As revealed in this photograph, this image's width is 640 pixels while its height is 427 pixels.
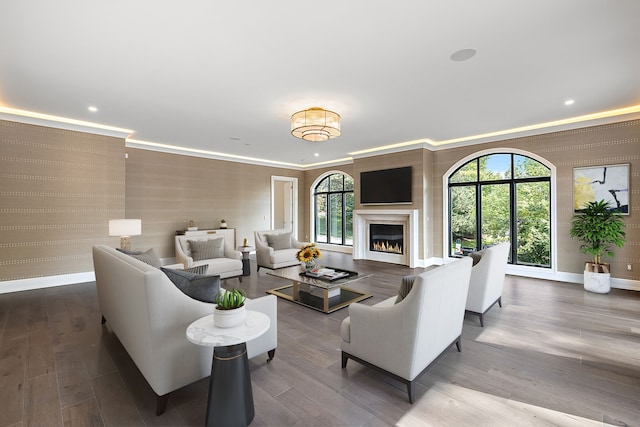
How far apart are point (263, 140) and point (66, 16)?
13.3 feet

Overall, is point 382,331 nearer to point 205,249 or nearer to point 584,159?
point 205,249

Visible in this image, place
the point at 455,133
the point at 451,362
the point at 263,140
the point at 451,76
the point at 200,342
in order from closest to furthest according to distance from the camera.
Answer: the point at 200,342, the point at 451,362, the point at 451,76, the point at 455,133, the point at 263,140

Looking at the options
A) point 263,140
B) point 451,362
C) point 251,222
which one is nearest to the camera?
point 451,362

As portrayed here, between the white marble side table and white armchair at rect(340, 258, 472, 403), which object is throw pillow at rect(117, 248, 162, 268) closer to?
the white marble side table

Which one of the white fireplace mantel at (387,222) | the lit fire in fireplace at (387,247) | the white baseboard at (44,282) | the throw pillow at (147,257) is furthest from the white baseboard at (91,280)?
the throw pillow at (147,257)

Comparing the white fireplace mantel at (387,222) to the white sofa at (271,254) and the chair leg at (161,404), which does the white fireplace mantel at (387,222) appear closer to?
the white sofa at (271,254)

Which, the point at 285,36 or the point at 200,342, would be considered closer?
the point at 200,342

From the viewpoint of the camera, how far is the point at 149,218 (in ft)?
21.9

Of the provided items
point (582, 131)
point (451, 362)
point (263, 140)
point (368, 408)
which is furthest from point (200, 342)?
point (582, 131)

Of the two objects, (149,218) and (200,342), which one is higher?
(149,218)

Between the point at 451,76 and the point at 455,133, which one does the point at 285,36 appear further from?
the point at 455,133

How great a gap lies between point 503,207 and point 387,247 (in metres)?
2.73

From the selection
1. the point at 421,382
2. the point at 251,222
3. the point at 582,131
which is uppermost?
the point at 582,131

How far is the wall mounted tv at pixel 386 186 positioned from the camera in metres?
6.84
